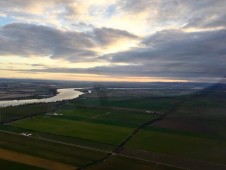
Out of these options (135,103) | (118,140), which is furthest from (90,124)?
(135,103)

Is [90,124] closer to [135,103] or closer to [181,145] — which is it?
[181,145]

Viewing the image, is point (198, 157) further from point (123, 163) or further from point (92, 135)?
point (92, 135)

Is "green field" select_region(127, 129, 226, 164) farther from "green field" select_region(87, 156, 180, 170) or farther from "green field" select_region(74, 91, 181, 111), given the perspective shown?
"green field" select_region(74, 91, 181, 111)

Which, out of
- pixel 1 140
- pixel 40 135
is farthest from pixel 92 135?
pixel 1 140

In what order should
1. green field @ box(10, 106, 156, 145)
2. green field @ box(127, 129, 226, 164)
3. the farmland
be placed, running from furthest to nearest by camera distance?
green field @ box(10, 106, 156, 145)
green field @ box(127, 129, 226, 164)
the farmland

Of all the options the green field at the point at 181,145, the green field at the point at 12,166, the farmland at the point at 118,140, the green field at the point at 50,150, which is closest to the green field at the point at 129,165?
the farmland at the point at 118,140

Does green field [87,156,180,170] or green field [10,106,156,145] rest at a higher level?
green field [10,106,156,145]

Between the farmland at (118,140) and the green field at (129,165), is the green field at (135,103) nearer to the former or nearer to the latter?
the farmland at (118,140)

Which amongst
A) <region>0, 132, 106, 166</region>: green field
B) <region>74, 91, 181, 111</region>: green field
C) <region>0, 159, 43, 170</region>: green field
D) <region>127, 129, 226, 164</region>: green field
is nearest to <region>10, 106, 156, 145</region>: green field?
<region>127, 129, 226, 164</region>: green field
